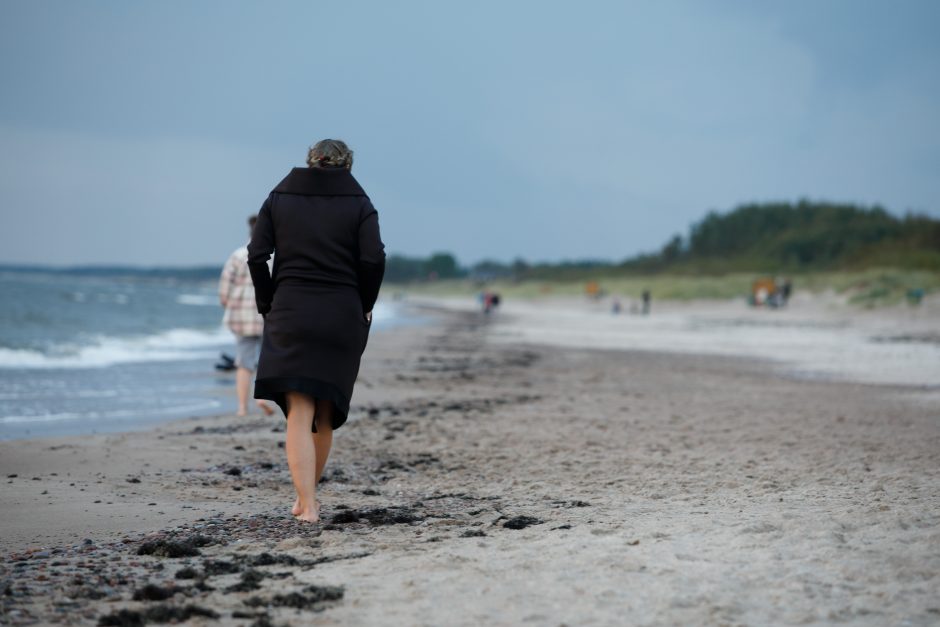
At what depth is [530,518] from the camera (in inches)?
178

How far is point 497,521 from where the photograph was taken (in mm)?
4465

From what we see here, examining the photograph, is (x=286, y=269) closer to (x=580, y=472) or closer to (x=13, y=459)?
(x=580, y=472)

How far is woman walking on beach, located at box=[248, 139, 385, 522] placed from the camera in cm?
440

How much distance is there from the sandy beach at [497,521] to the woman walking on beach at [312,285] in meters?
0.59

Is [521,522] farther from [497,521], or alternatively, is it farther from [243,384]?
[243,384]

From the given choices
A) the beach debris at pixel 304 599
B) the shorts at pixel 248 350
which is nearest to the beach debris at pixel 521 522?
the beach debris at pixel 304 599

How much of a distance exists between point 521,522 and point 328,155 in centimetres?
206

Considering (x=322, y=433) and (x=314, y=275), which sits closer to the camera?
(x=314, y=275)

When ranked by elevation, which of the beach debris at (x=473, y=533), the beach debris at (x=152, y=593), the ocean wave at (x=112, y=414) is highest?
the beach debris at (x=473, y=533)

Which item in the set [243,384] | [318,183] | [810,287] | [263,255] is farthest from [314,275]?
[810,287]

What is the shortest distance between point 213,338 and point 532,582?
22612 millimetres

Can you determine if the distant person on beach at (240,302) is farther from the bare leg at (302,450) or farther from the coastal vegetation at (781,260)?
the coastal vegetation at (781,260)

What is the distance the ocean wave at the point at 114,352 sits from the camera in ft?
50.6

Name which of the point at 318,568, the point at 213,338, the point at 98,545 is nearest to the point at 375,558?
the point at 318,568
